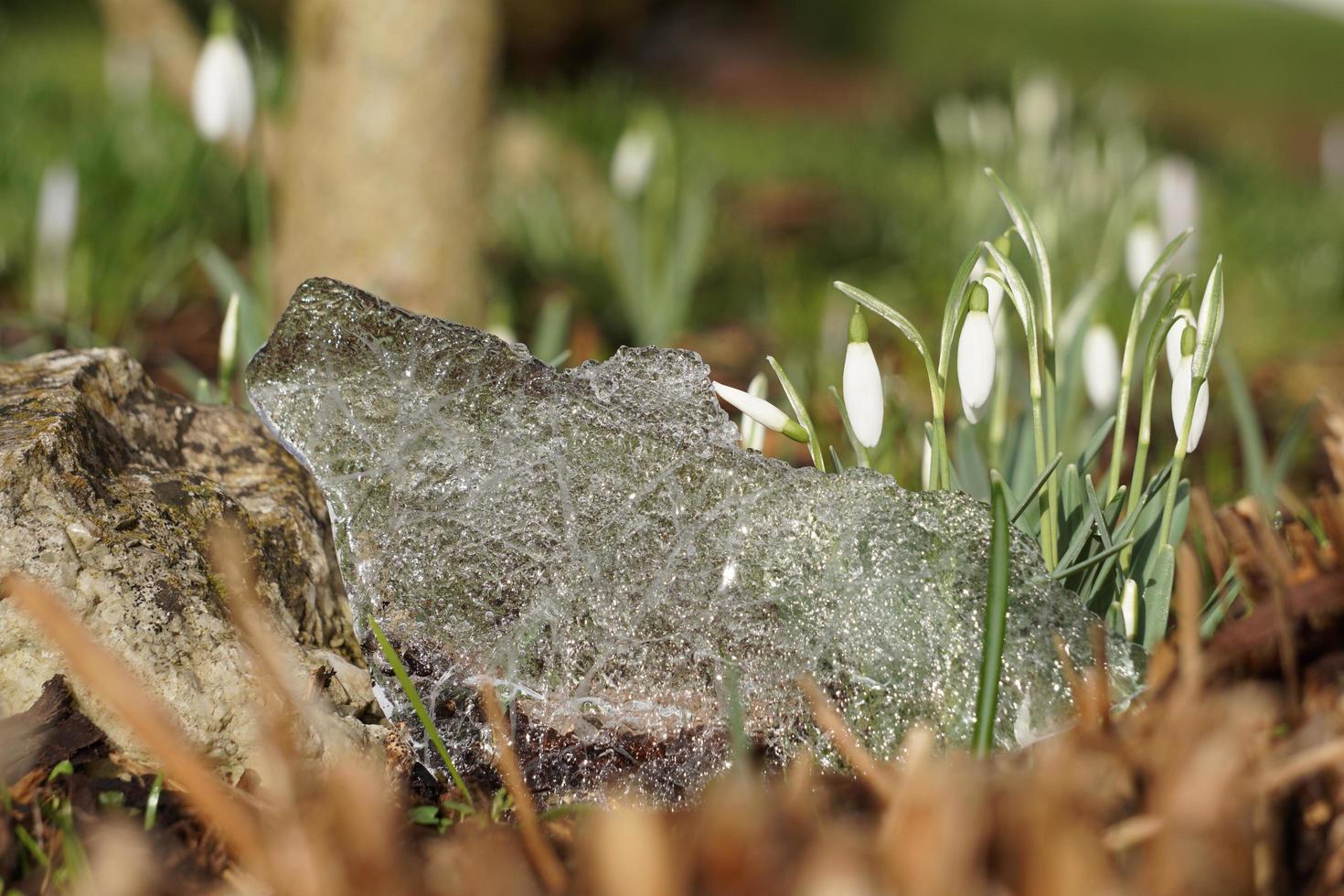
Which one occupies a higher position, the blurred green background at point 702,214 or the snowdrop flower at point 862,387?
the snowdrop flower at point 862,387

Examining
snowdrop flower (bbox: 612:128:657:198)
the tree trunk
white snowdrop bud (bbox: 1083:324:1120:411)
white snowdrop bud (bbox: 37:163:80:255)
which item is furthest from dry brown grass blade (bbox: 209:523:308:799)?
snowdrop flower (bbox: 612:128:657:198)

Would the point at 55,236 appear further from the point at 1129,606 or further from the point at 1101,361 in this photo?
the point at 1129,606

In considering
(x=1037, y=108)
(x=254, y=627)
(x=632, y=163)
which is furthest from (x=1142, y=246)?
(x=1037, y=108)

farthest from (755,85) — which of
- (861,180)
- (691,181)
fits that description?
(691,181)

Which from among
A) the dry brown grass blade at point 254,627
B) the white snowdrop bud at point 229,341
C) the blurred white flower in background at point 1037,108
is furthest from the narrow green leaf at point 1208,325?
the blurred white flower in background at point 1037,108

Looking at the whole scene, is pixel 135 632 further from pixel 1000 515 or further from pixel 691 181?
pixel 691 181

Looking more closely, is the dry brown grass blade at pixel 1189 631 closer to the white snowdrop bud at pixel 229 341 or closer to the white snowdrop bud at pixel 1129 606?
the white snowdrop bud at pixel 1129 606

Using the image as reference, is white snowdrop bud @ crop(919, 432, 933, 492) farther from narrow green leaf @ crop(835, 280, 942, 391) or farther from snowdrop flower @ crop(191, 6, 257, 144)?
snowdrop flower @ crop(191, 6, 257, 144)
